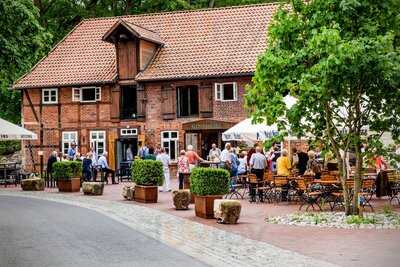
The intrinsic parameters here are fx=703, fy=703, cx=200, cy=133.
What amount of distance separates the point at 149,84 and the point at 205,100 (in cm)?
344

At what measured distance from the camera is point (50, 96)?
1597 inches

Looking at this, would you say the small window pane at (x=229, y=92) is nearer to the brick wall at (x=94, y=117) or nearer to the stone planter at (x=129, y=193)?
the brick wall at (x=94, y=117)

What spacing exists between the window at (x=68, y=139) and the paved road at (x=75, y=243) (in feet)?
68.1

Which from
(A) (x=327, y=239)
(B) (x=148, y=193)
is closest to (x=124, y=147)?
(B) (x=148, y=193)

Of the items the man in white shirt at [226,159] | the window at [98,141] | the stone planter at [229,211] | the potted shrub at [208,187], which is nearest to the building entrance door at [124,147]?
the window at [98,141]

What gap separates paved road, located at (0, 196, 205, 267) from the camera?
1097 cm

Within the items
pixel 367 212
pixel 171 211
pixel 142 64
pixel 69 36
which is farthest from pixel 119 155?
pixel 367 212

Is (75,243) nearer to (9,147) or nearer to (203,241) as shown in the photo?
(203,241)

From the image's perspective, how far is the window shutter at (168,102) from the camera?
1484 inches

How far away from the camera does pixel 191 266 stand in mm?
10508

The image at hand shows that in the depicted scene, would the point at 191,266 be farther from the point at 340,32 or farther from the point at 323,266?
the point at 340,32

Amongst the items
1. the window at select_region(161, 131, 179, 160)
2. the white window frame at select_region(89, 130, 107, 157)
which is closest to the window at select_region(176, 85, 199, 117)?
the window at select_region(161, 131, 179, 160)

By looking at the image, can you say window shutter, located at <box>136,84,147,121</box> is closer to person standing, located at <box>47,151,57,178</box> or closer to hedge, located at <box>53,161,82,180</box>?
person standing, located at <box>47,151,57,178</box>

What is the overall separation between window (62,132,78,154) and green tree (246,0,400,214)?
23946 mm
